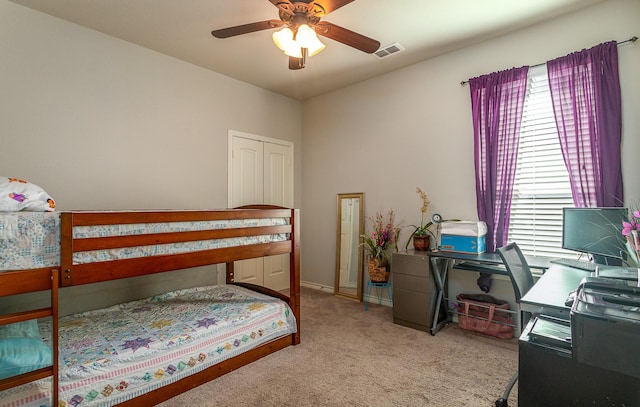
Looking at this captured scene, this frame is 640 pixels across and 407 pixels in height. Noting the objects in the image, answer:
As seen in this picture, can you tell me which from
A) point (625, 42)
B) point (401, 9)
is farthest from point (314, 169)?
point (625, 42)

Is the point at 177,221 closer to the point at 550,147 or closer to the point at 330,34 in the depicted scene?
the point at 330,34

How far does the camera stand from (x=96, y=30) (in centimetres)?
285

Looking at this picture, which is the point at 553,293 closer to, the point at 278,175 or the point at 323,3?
the point at 323,3

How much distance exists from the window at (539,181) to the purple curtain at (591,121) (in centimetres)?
12

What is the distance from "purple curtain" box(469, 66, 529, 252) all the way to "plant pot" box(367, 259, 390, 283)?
111 cm

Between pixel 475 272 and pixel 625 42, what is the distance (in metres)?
2.16

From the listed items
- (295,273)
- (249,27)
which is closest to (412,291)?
(295,273)

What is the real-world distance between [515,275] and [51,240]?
2596mm

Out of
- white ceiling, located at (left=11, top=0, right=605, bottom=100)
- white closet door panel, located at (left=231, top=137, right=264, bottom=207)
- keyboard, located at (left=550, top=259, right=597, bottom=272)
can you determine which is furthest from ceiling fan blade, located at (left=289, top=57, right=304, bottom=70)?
keyboard, located at (left=550, top=259, right=597, bottom=272)

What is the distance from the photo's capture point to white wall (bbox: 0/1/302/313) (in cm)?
250

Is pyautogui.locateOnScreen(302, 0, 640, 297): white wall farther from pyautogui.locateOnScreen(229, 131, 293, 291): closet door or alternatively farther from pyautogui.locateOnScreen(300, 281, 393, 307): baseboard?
pyautogui.locateOnScreen(229, 131, 293, 291): closet door

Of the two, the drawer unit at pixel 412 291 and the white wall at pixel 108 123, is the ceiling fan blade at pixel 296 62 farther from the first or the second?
the drawer unit at pixel 412 291

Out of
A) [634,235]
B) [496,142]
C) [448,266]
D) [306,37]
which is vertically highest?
[306,37]

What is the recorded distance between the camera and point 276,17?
8.61 ft
